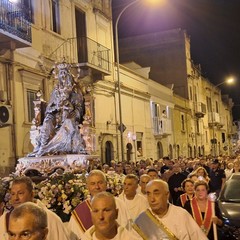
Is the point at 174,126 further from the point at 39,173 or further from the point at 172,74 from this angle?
the point at 39,173

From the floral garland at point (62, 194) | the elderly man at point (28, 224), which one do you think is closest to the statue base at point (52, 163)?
the floral garland at point (62, 194)

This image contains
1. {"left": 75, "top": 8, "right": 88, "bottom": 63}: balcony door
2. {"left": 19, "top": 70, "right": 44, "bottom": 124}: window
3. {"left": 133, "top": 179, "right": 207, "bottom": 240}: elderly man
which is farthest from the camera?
{"left": 75, "top": 8, "right": 88, "bottom": 63}: balcony door

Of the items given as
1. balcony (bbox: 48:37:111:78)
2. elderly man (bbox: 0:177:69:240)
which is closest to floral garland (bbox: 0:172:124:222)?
elderly man (bbox: 0:177:69:240)

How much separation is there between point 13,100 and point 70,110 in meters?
3.98

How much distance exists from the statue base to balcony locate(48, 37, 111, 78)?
755 cm

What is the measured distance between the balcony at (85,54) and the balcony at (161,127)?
32.1 ft

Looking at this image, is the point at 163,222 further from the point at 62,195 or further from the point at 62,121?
the point at 62,121

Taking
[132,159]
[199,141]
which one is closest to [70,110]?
[132,159]

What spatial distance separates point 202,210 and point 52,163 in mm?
7784

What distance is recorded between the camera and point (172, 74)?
4584 centimetres

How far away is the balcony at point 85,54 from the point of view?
2205cm

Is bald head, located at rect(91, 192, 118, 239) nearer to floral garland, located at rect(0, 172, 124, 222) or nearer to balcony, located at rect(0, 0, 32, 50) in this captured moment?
floral garland, located at rect(0, 172, 124, 222)

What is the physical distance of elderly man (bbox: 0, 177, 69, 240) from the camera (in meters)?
4.59

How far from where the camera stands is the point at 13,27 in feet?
56.1
